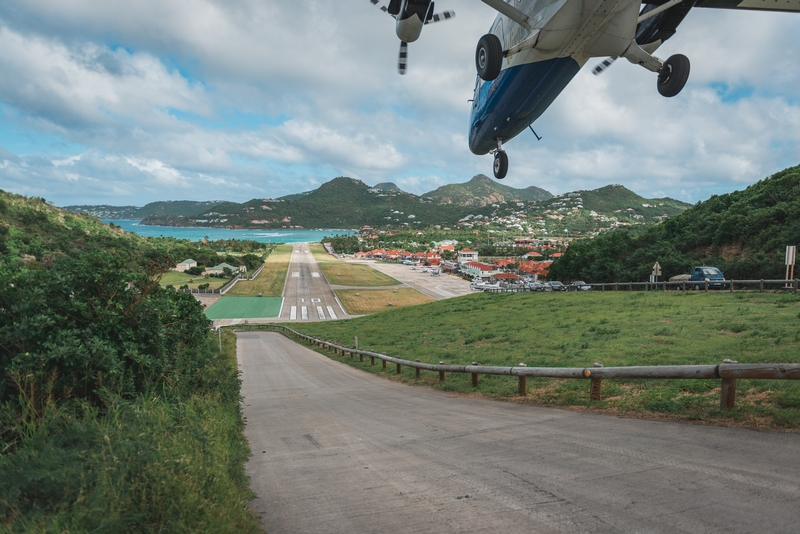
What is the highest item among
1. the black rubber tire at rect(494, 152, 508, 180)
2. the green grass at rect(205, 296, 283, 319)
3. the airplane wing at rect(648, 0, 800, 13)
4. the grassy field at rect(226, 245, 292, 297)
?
the airplane wing at rect(648, 0, 800, 13)

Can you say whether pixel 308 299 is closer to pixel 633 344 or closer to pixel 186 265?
pixel 186 265

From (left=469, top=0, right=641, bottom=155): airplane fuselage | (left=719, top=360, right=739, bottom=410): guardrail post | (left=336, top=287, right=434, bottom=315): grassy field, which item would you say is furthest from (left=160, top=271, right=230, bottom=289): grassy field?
(left=719, top=360, right=739, bottom=410): guardrail post

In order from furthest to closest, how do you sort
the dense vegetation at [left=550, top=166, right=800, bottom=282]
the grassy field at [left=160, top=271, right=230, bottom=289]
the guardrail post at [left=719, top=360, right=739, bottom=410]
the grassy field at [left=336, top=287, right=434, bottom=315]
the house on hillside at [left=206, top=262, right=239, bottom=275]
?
the house on hillside at [left=206, top=262, right=239, bottom=275] < the grassy field at [left=160, top=271, right=230, bottom=289] < the grassy field at [left=336, top=287, right=434, bottom=315] < the dense vegetation at [left=550, top=166, right=800, bottom=282] < the guardrail post at [left=719, top=360, right=739, bottom=410]

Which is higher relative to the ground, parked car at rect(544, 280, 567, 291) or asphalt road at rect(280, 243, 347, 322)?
parked car at rect(544, 280, 567, 291)

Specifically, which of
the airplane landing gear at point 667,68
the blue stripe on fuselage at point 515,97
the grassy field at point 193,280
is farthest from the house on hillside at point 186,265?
the airplane landing gear at point 667,68

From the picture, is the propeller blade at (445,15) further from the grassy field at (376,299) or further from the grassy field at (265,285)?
the grassy field at (265,285)

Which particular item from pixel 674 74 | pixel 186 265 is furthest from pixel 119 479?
pixel 186 265

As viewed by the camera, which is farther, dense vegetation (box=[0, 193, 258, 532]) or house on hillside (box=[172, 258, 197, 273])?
house on hillside (box=[172, 258, 197, 273])

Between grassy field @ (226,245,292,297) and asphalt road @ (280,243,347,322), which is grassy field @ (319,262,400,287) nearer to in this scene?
asphalt road @ (280,243,347,322)
